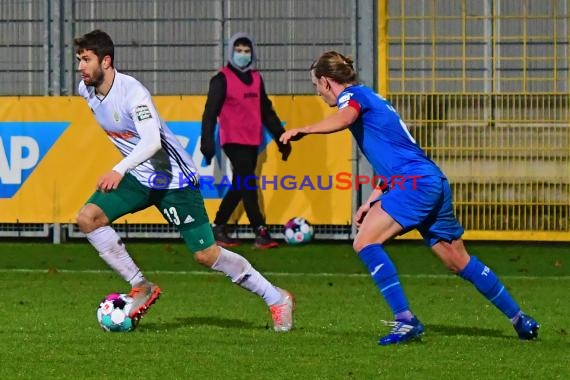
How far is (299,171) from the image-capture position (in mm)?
15969

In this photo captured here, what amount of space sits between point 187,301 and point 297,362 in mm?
3539

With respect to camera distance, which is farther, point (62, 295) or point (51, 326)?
point (62, 295)

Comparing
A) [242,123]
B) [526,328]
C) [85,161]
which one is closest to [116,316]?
[526,328]

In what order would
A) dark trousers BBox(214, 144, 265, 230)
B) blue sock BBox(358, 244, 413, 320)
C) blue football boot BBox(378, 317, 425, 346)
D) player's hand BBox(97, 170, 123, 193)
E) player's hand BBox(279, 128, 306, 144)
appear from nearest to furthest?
player's hand BBox(279, 128, 306, 144) < blue football boot BBox(378, 317, 425, 346) < blue sock BBox(358, 244, 413, 320) < player's hand BBox(97, 170, 123, 193) < dark trousers BBox(214, 144, 265, 230)

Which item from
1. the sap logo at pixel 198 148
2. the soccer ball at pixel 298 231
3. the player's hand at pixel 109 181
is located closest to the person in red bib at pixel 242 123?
the soccer ball at pixel 298 231

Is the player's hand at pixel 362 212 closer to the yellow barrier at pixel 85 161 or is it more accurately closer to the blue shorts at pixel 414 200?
the blue shorts at pixel 414 200

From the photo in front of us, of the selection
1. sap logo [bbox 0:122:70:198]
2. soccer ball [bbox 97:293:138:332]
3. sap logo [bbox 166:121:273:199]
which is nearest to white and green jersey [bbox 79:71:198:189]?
soccer ball [bbox 97:293:138:332]

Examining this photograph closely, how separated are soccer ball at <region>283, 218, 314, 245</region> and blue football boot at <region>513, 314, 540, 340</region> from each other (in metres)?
7.00

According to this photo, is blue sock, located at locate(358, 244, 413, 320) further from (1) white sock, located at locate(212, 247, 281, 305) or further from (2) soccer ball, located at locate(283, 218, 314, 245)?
(2) soccer ball, located at locate(283, 218, 314, 245)

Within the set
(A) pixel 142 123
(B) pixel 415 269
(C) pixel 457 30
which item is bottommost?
(B) pixel 415 269

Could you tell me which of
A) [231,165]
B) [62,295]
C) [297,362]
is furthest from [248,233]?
[297,362]

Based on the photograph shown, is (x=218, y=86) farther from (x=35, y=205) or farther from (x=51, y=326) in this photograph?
(x=51, y=326)

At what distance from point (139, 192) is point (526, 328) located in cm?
252

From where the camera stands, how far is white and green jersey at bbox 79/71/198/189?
9.05 meters
